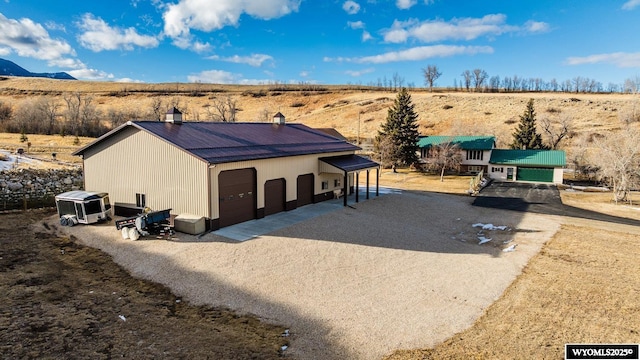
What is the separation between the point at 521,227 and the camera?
22.8 metres

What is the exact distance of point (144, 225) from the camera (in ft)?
57.7

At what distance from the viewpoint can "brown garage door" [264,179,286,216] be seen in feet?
73.0

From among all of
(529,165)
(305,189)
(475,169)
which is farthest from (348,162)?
(529,165)

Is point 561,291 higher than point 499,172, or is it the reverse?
point 499,172

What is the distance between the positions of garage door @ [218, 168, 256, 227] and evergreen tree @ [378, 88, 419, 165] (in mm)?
28827

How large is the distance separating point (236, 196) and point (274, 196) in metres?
3.28

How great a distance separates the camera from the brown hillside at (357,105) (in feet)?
228

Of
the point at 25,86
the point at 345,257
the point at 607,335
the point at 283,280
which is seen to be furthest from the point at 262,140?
the point at 25,86

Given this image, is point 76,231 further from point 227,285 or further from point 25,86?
point 25,86

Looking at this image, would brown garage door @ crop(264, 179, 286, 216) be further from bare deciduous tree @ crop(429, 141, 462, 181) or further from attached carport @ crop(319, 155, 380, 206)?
bare deciduous tree @ crop(429, 141, 462, 181)

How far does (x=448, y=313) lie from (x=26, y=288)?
1347 cm

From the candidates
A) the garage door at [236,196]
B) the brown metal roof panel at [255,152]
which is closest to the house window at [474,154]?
the brown metal roof panel at [255,152]

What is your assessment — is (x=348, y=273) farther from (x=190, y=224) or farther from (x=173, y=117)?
(x=173, y=117)

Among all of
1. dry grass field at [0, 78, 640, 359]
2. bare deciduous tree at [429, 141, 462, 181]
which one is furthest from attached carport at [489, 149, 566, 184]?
dry grass field at [0, 78, 640, 359]
